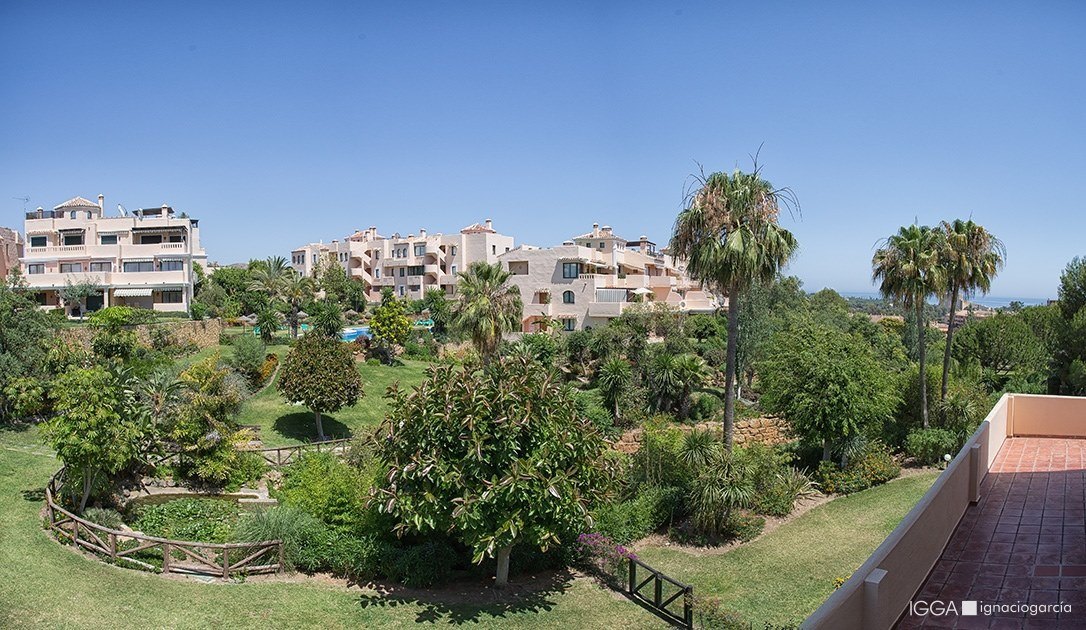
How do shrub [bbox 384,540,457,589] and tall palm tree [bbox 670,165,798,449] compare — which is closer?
shrub [bbox 384,540,457,589]

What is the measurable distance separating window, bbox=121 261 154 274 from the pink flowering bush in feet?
153

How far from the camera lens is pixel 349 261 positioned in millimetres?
86250

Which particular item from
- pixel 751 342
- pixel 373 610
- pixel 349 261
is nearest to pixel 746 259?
pixel 373 610

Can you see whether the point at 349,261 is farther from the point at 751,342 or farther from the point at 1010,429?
the point at 1010,429

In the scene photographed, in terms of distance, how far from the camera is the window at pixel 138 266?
53125 millimetres

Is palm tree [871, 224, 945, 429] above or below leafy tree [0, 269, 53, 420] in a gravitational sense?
above

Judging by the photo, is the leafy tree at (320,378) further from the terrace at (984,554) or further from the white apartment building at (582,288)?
the terrace at (984,554)

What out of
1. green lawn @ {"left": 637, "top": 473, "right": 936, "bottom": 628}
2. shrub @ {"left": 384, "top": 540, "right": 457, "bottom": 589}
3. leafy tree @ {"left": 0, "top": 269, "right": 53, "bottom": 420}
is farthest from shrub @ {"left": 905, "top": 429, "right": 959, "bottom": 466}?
leafy tree @ {"left": 0, "top": 269, "right": 53, "bottom": 420}

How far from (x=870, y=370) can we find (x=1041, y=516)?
15.9m

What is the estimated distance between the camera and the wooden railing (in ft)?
53.0

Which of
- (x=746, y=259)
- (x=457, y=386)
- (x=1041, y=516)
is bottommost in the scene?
(x=1041, y=516)

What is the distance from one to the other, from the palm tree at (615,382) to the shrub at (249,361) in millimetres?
17933

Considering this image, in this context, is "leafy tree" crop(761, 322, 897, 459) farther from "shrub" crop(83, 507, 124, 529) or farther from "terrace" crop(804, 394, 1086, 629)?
"shrub" crop(83, 507, 124, 529)

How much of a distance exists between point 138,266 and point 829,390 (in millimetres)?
49124
